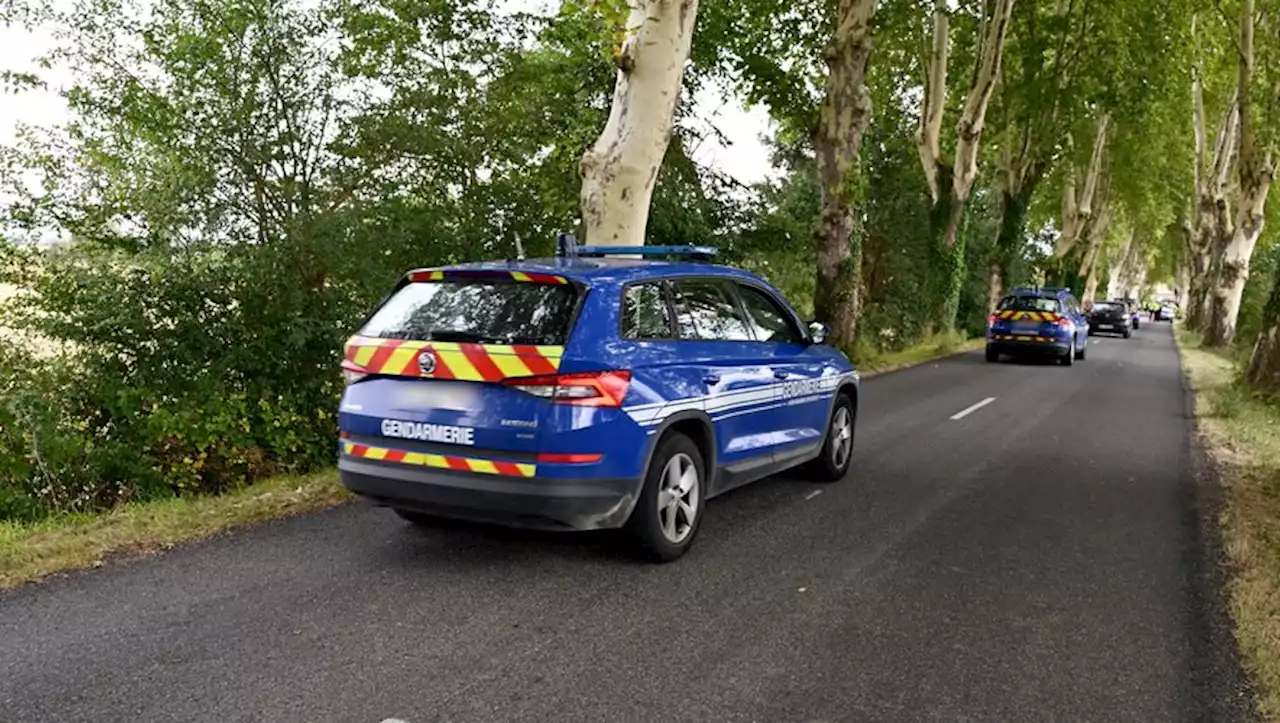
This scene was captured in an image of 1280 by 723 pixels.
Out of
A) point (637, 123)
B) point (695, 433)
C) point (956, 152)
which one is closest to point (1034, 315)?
point (956, 152)

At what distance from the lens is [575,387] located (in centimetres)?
474

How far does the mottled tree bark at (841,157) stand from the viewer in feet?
54.3

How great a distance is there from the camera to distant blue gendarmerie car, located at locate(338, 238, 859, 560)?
4750 mm

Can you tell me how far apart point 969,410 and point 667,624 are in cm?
929

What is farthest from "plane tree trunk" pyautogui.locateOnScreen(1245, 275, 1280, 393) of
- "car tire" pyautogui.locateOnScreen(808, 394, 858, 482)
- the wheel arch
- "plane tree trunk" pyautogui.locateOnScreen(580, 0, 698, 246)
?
the wheel arch

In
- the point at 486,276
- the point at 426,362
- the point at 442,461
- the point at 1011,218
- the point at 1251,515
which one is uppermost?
the point at 1011,218

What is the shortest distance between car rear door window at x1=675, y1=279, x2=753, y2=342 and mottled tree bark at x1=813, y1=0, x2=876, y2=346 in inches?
452

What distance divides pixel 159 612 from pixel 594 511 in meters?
2.11

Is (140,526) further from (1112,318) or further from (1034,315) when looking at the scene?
(1112,318)

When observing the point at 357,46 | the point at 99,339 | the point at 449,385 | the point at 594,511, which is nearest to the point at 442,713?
the point at 594,511

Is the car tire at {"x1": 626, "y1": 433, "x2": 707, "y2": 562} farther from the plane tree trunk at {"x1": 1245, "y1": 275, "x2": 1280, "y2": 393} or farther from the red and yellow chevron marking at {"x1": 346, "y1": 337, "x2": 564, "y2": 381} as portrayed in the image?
the plane tree trunk at {"x1": 1245, "y1": 275, "x2": 1280, "y2": 393}

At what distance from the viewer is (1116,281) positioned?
87062 millimetres

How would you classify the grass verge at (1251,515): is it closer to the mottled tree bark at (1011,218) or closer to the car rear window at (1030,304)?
the car rear window at (1030,304)

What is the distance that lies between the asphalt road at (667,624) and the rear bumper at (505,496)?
367 millimetres
